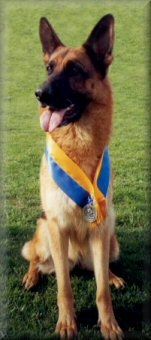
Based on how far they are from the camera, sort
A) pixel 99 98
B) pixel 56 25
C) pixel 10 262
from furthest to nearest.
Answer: pixel 10 262, pixel 56 25, pixel 99 98

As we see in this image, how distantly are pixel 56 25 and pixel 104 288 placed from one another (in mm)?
2167

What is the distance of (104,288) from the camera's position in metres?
3.82

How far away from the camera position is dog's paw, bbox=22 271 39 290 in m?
4.22

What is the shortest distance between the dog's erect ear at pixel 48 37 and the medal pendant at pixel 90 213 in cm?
118

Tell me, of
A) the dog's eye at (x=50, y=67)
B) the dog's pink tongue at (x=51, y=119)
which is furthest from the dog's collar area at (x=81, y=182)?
the dog's eye at (x=50, y=67)

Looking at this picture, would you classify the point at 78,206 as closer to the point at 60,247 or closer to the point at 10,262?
the point at 60,247

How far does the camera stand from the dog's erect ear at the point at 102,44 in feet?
11.5

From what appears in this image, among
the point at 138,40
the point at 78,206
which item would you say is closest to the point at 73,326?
the point at 78,206

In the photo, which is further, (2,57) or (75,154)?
(2,57)

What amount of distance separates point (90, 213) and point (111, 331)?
2.94 feet

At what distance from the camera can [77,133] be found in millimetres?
3725

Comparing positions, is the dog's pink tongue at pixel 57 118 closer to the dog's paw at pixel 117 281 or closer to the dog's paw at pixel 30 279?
the dog's paw at pixel 30 279

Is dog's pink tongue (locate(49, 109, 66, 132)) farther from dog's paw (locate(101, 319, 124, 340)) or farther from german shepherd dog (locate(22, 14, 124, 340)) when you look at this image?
dog's paw (locate(101, 319, 124, 340))

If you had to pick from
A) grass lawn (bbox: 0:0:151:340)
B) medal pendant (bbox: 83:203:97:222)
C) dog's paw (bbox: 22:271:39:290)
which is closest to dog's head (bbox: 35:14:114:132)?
grass lawn (bbox: 0:0:151:340)
